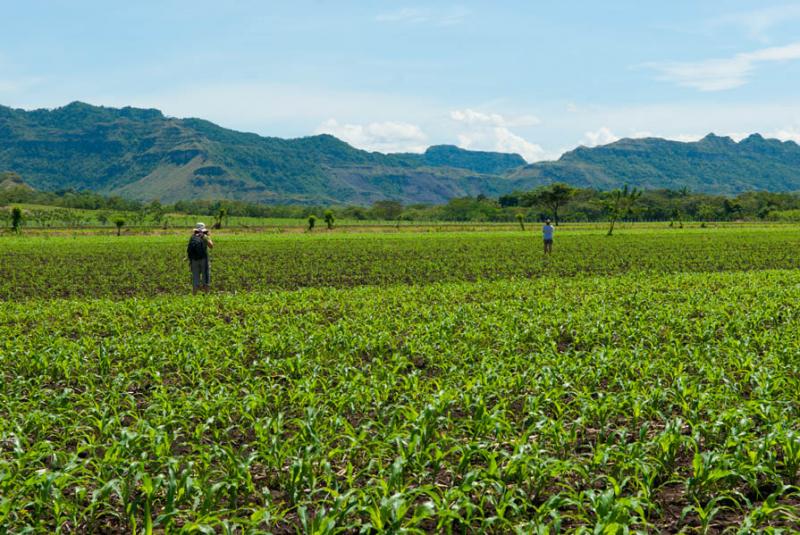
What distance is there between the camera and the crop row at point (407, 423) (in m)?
4.58

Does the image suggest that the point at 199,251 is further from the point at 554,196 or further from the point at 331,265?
the point at 554,196

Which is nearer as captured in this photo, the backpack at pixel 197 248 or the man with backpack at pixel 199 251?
the man with backpack at pixel 199 251

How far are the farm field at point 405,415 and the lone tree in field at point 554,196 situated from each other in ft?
413

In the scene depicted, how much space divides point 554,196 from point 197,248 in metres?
130

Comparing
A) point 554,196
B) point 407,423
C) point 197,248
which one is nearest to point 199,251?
point 197,248

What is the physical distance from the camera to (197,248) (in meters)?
17.9

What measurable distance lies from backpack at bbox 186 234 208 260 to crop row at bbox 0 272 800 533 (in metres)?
4.90

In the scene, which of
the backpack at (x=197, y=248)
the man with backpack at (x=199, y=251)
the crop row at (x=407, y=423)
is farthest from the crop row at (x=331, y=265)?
the crop row at (x=407, y=423)

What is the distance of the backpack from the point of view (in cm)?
1772

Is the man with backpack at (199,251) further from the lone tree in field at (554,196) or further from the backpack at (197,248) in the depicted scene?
the lone tree in field at (554,196)

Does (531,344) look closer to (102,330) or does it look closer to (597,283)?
(102,330)

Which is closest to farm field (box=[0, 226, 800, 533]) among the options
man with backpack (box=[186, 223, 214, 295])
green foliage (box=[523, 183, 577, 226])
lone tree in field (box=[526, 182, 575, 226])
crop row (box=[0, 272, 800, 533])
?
crop row (box=[0, 272, 800, 533])

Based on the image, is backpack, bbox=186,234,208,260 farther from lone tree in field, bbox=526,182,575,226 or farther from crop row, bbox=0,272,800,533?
lone tree in field, bbox=526,182,575,226

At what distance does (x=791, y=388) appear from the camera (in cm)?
723
